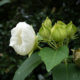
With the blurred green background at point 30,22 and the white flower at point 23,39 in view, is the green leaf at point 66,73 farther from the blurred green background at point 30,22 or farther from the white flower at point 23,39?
the blurred green background at point 30,22

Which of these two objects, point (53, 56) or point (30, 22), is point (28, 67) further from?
point (30, 22)

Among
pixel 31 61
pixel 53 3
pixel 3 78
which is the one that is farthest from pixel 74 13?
pixel 31 61

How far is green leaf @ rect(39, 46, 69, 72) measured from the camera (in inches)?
27.5

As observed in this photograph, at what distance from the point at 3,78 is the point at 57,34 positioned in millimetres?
1357

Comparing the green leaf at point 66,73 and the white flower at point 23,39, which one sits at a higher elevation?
the white flower at point 23,39

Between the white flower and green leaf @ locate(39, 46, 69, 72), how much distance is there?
0.07 meters

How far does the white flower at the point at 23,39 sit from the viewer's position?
0.77m

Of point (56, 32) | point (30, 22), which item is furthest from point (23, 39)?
point (30, 22)

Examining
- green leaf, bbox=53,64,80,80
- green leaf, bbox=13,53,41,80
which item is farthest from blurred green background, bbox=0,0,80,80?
green leaf, bbox=53,64,80,80

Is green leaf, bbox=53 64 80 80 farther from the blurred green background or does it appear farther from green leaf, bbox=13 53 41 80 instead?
the blurred green background

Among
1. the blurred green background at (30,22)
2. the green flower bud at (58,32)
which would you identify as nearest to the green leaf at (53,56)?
the green flower bud at (58,32)

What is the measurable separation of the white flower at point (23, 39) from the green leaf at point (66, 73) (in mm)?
143

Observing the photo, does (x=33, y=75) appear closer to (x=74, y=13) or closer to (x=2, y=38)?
(x=2, y=38)

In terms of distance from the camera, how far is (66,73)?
31.1 inches
